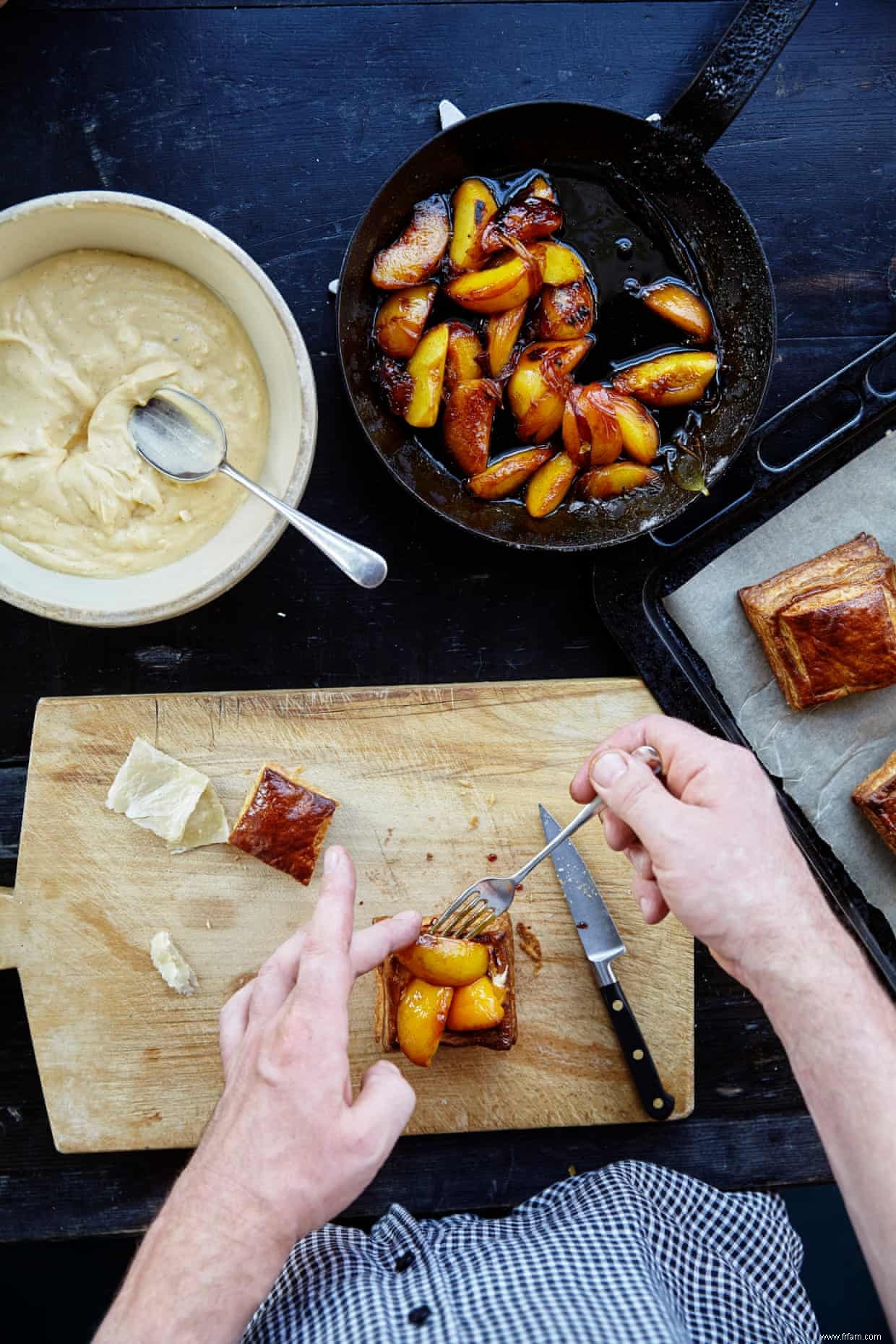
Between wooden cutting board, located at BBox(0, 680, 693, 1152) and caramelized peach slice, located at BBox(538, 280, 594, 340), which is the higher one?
caramelized peach slice, located at BBox(538, 280, 594, 340)

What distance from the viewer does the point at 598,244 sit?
224 centimetres

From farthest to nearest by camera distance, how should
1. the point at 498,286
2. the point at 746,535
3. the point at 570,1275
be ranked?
the point at 746,535
the point at 498,286
the point at 570,1275

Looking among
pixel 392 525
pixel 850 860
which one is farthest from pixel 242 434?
pixel 850 860

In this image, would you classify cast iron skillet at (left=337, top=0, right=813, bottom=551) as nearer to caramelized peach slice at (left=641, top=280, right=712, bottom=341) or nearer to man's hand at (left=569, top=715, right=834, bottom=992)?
caramelized peach slice at (left=641, top=280, right=712, bottom=341)

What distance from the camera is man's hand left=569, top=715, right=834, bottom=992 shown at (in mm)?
1836

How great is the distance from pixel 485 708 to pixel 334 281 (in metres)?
1.12

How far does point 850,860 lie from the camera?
2.43 m

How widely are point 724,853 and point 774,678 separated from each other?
0.78 meters

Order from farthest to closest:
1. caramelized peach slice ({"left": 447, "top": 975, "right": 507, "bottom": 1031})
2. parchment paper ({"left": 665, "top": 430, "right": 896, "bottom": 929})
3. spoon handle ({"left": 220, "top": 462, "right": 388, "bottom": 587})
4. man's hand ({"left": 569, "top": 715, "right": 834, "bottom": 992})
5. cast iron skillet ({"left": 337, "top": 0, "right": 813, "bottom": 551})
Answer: parchment paper ({"left": 665, "top": 430, "right": 896, "bottom": 929}), caramelized peach slice ({"left": 447, "top": 975, "right": 507, "bottom": 1031}), cast iron skillet ({"left": 337, "top": 0, "right": 813, "bottom": 551}), spoon handle ({"left": 220, "top": 462, "right": 388, "bottom": 587}), man's hand ({"left": 569, "top": 715, "right": 834, "bottom": 992})

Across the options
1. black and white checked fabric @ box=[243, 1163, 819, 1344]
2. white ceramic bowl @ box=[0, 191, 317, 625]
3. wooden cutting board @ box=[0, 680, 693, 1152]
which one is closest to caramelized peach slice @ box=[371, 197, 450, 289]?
white ceramic bowl @ box=[0, 191, 317, 625]

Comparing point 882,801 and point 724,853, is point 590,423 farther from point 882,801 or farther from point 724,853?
point 882,801

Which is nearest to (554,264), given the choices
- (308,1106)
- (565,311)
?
(565,311)

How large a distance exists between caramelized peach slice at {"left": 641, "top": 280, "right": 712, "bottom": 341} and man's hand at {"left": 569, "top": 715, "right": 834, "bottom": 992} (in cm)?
98

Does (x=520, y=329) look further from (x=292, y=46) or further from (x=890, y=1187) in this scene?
(x=890, y=1187)
